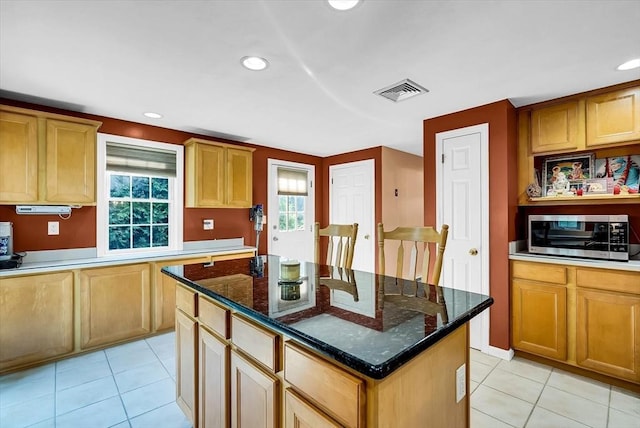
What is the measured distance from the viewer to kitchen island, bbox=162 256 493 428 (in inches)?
32.1

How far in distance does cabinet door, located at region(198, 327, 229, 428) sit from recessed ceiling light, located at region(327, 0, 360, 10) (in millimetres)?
1692

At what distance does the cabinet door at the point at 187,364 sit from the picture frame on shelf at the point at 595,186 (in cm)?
324

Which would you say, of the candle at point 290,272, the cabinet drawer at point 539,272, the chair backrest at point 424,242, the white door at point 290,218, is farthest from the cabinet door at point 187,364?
the white door at point 290,218

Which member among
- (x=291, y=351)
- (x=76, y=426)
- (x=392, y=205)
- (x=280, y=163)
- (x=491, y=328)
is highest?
(x=280, y=163)

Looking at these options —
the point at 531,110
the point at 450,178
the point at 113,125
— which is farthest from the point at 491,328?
the point at 113,125

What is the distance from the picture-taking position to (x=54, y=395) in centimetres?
217

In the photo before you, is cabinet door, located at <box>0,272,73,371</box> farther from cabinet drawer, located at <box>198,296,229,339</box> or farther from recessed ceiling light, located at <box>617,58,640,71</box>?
recessed ceiling light, located at <box>617,58,640,71</box>

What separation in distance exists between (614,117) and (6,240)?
5144 millimetres

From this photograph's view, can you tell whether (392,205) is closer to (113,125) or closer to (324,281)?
(324,281)

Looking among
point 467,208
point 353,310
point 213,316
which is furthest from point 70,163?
point 467,208

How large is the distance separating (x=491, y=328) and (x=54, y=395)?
11.6 ft

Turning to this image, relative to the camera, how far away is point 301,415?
0.95 metres

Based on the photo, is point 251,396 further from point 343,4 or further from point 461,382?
point 343,4

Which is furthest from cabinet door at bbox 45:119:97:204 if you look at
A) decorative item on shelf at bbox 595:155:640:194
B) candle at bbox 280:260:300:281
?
decorative item on shelf at bbox 595:155:640:194
